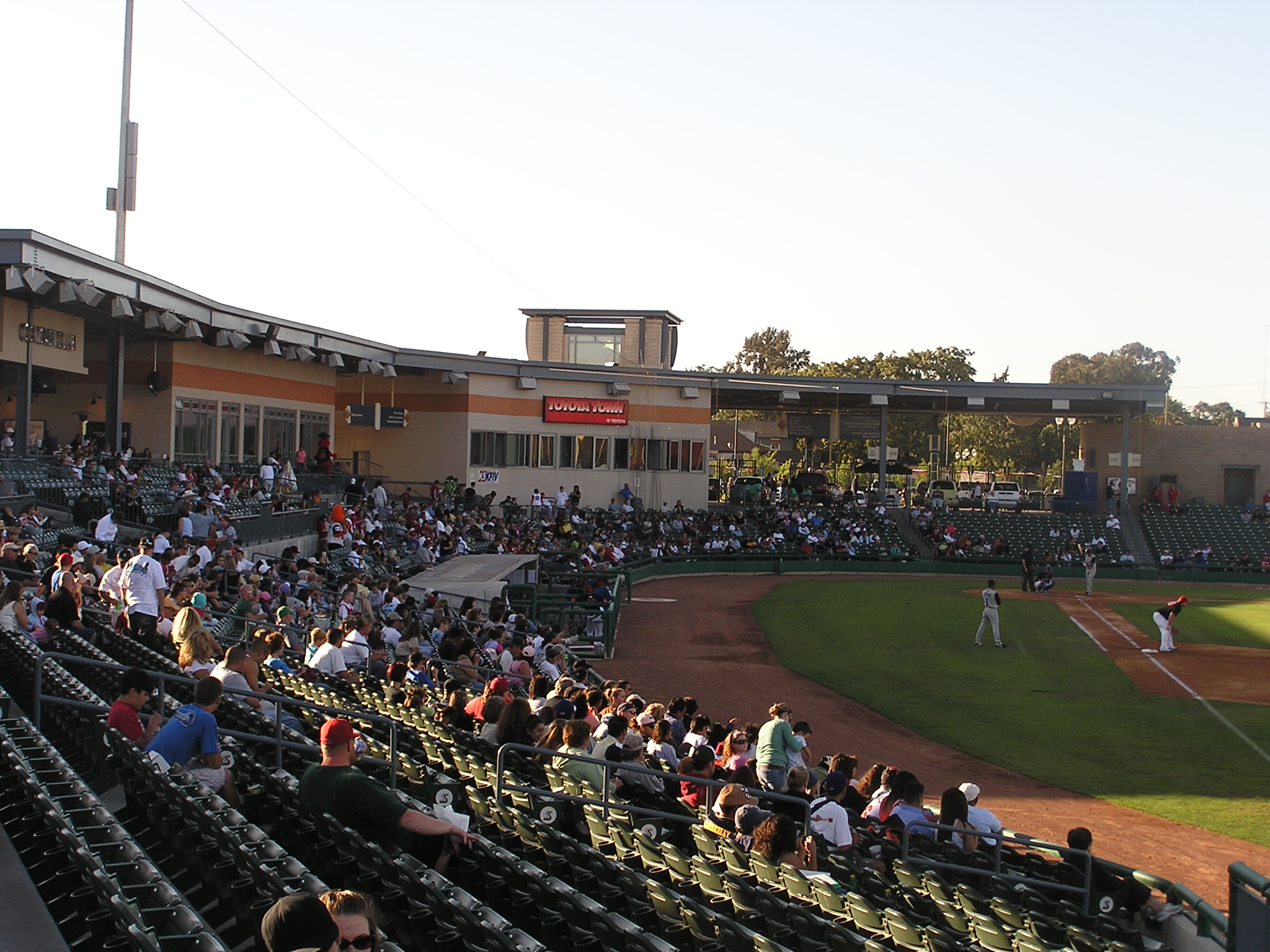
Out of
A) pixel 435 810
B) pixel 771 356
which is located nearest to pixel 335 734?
pixel 435 810

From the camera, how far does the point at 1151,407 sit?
175 feet

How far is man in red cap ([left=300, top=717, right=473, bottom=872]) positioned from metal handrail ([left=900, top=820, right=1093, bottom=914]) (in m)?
4.68

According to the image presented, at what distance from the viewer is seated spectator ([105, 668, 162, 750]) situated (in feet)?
25.4

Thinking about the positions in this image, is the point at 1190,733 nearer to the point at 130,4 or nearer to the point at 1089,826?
the point at 1089,826

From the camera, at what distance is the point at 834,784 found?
10562mm

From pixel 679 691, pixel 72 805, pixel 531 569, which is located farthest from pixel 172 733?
pixel 531 569

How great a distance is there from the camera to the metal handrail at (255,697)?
827 cm

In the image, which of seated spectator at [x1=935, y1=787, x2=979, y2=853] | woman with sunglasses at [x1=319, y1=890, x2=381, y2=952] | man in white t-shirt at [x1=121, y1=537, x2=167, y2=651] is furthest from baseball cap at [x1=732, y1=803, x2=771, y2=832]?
man in white t-shirt at [x1=121, y1=537, x2=167, y2=651]

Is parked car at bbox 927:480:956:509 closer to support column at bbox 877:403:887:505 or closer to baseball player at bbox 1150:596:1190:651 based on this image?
support column at bbox 877:403:887:505

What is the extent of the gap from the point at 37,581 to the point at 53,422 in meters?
20.6

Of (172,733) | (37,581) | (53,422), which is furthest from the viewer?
(53,422)

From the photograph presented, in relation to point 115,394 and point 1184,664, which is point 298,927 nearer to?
point 1184,664

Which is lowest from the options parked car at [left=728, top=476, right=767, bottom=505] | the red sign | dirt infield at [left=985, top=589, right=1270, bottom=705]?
dirt infield at [left=985, top=589, right=1270, bottom=705]

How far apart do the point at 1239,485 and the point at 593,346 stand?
33.3 m
